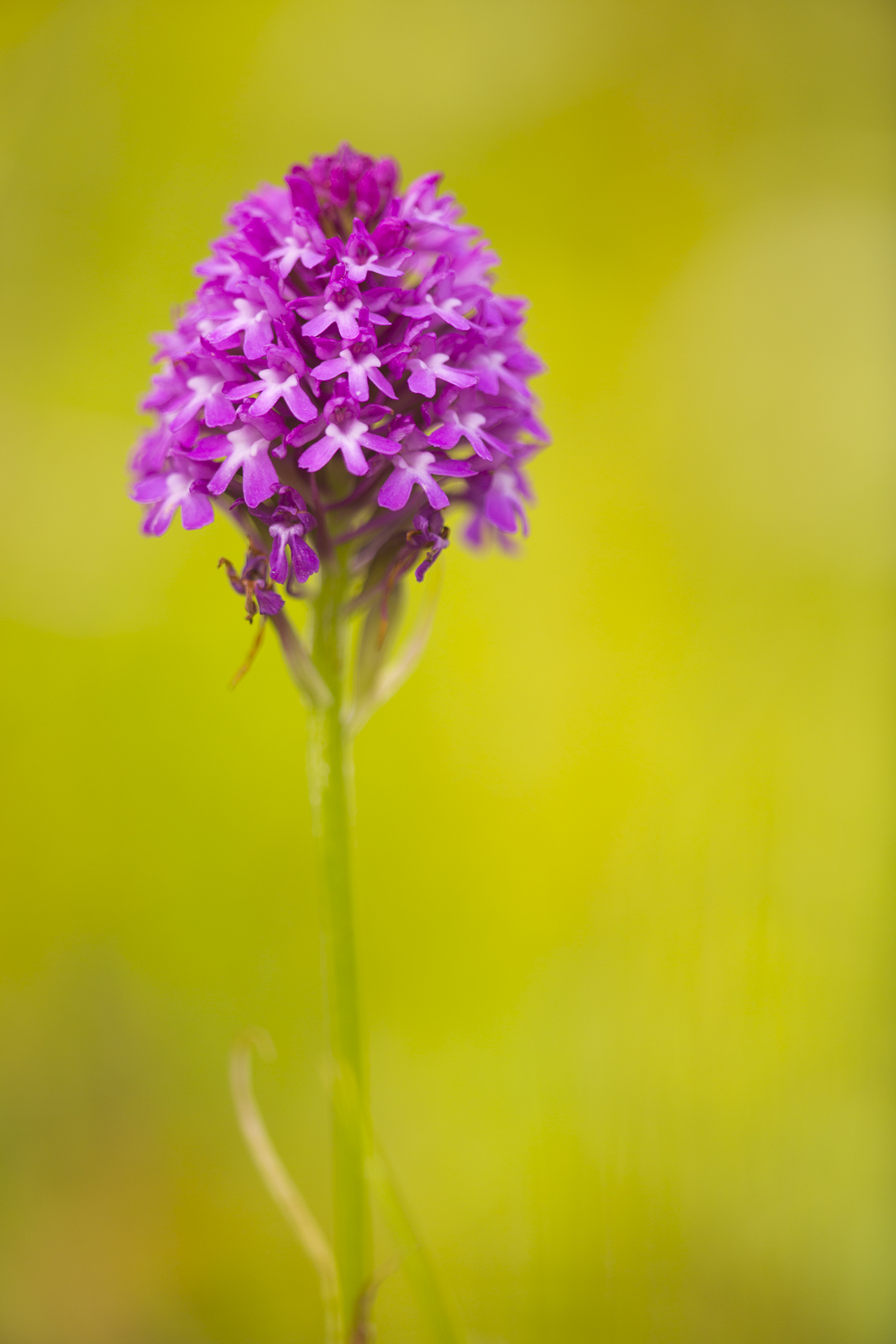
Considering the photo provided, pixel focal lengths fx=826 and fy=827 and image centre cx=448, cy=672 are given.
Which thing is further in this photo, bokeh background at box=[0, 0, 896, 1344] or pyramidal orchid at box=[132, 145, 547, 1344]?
bokeh background at box=[0, 0, 896, 1344]

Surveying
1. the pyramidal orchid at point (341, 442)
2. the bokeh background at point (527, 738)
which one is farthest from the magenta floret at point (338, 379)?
the bokeh background at point (527, 738)

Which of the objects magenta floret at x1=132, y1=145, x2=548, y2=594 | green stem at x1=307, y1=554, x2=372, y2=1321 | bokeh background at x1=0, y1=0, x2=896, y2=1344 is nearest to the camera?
magenta floret at x1=132, y1=145, x2=548, y2=594

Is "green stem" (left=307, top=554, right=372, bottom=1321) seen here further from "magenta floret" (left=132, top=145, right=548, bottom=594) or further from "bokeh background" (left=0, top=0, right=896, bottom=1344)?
"bokeh background" (left=0, top=0, right=896, bottom=1344)

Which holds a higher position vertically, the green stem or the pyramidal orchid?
the pyramidal orchid

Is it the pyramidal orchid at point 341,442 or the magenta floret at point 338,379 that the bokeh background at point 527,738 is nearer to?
the pyramidal orchid at point 341,442

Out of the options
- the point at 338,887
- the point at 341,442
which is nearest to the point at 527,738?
the point at 338,887

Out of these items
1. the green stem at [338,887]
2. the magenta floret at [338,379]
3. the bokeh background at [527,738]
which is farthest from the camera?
the bokeh background at [527,738]

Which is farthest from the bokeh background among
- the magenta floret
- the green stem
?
the magenta floret
